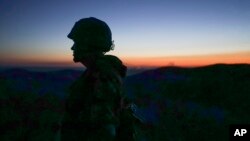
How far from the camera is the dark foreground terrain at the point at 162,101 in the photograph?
2592cm

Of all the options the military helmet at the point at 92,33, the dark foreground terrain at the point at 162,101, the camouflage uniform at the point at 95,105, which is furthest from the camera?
the dark foreground terrain at the point at 162,101

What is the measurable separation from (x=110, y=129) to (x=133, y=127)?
838mm

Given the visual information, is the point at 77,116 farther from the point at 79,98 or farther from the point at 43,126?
the point at 43,126

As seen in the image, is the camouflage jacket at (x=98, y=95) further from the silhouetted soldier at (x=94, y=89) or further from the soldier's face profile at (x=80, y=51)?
the soldier's face profile at (x=80, y=51)

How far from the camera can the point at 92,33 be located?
354cm

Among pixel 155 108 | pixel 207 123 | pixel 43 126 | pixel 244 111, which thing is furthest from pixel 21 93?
pixel 244 111

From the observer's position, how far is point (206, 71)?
38875 mm

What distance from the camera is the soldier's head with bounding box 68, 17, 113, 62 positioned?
11.6 ft

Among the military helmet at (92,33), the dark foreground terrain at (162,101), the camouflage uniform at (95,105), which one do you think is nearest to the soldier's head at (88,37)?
the military helmet at (92,33)

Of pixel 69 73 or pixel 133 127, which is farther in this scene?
pixel 69 73

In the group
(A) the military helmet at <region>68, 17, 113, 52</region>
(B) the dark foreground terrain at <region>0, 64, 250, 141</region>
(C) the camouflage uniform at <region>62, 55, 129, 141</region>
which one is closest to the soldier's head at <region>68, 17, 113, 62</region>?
(A) the military helmet at <region>68, 17, 113, 52</region>

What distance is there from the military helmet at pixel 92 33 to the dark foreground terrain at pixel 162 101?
20151 mm

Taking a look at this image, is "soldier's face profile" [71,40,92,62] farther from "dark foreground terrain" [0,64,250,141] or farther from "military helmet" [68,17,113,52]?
"dark foreground terrain" [0,64,250,141]

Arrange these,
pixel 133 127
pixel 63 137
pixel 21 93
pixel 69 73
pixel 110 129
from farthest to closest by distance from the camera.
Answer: pixel 69 73, pixel 21 93, pixel 133 127, pixel 63 137, pixel 110 129
